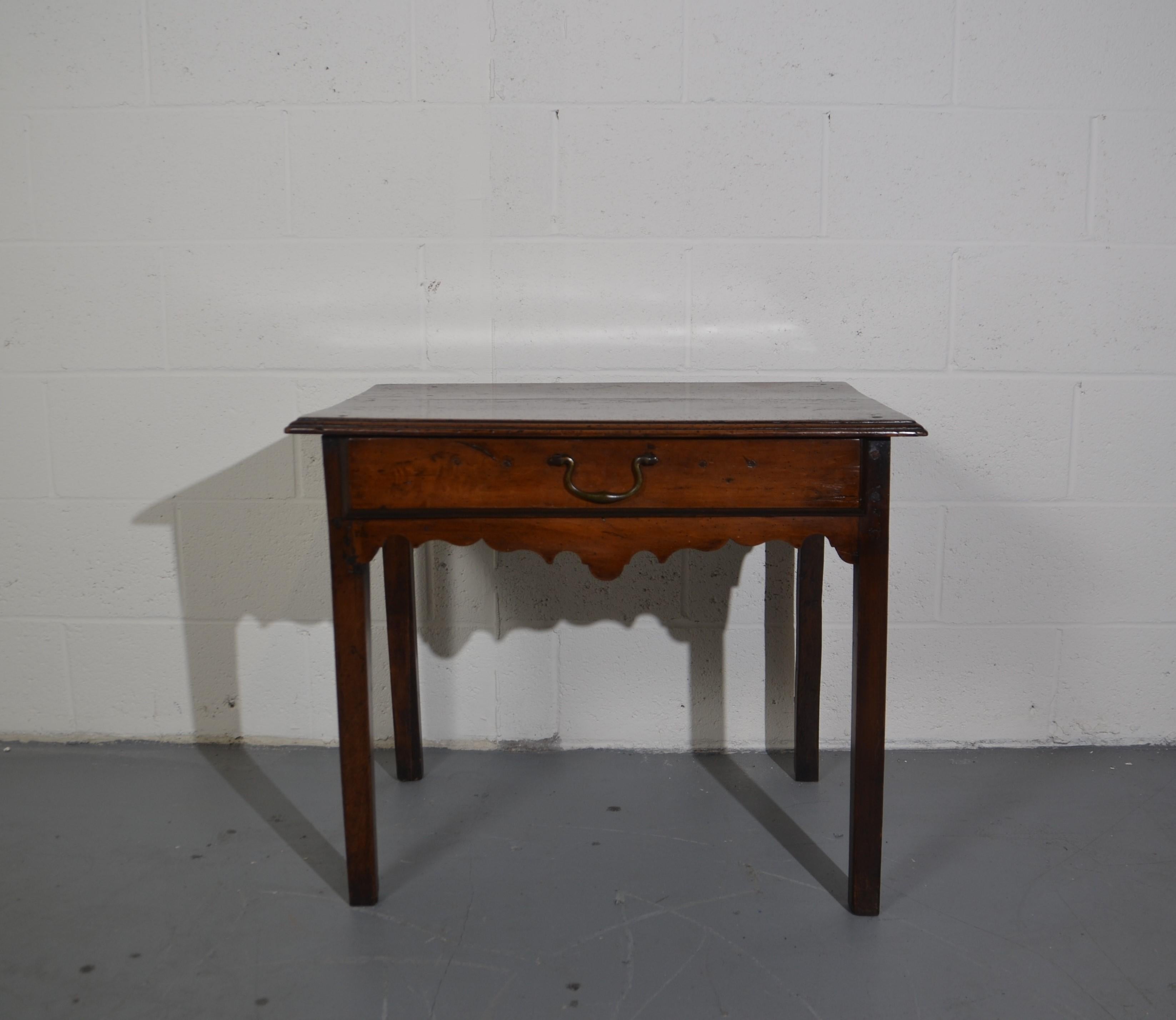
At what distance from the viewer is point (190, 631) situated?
2.37m

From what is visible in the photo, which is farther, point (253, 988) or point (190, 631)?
point (190, 631)

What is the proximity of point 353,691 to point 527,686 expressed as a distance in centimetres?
72

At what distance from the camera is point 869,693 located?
5.47ft

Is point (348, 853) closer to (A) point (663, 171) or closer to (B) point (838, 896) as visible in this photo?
(B) point (838, 896)

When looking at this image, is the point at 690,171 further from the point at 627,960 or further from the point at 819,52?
the point at 627,960

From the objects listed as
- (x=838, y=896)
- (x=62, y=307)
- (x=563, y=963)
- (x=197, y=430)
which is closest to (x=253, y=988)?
(x=563, y=963)

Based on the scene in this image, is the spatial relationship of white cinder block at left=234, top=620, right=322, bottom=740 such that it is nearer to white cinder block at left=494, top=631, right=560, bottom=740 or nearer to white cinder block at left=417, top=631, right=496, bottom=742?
white cinder block at left=417, top=631, right=496, bottom=742

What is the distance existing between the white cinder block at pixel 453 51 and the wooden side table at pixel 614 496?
815mm

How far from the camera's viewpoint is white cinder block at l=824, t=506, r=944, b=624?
2.29 metres

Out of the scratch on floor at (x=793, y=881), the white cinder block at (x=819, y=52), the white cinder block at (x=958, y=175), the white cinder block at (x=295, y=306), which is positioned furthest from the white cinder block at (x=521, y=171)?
the scratch on floor at (x=793, y=881)

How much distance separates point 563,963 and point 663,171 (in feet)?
4.89

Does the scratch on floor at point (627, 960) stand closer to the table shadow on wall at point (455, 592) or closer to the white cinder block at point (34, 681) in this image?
the table shadow on wall at point (455, 592)

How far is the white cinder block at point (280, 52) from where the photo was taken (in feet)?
7.04

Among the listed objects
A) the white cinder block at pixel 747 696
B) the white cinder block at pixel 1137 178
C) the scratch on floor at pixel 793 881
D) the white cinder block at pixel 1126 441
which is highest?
the white cinder block at pixel 1137 178
